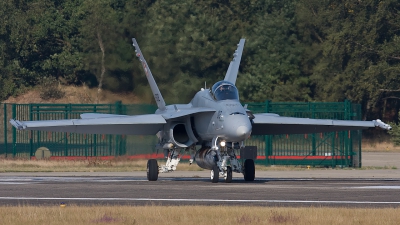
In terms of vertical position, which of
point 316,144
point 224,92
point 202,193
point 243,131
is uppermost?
point 224,92

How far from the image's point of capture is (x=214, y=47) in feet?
150

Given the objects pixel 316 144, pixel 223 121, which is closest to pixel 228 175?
pixel 223 121

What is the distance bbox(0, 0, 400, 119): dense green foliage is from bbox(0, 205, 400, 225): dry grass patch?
26.4 meters

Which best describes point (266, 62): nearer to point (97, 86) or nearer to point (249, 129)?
point (97, 86)

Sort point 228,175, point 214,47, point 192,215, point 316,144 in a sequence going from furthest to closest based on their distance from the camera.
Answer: point 214,47
point 316,144
point 228,175
point 192,215

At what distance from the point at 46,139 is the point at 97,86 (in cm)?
1446

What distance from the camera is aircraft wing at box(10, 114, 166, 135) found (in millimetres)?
19625

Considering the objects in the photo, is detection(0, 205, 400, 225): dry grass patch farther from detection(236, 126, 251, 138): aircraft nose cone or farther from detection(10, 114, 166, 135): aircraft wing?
detection(10, 114, 166, 135): aircraft wing

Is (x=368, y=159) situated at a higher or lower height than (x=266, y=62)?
lower

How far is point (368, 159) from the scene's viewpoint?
111 feet

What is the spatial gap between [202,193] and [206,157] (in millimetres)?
3772

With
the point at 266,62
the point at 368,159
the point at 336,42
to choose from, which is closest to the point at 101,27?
the point at 266,62

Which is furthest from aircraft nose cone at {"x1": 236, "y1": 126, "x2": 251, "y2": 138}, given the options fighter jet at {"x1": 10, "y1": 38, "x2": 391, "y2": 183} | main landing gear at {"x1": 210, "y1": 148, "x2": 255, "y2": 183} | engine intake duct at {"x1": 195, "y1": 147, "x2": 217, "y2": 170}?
engine intake duct at {"x1": 195, "y1": 147, "x2": 217, "y2": 170}

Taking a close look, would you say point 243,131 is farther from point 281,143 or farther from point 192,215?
point 281,143
